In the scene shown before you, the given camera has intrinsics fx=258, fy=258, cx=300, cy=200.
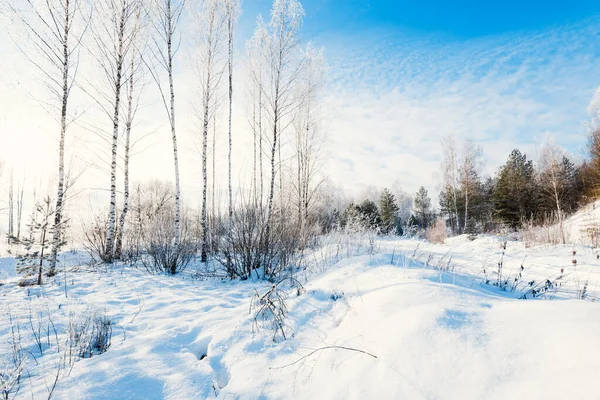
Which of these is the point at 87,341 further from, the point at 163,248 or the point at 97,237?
the point at 97,237

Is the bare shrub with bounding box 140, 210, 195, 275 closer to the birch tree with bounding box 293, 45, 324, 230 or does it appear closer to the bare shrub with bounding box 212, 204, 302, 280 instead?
the bare shrub with bounding box 212, 204, 302, 280

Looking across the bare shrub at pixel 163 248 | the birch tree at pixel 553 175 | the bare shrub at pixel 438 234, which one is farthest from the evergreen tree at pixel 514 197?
the bare shrub at pixel 163 248

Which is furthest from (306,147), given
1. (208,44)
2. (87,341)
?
(87,341)

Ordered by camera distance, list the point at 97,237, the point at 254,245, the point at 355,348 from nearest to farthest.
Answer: the point at 355,348 < the point at 254,245 < the point at 97,237

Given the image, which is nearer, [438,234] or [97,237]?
[97,237]

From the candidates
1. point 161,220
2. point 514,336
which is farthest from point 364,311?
point 161,220

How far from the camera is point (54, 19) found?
6.16 meters

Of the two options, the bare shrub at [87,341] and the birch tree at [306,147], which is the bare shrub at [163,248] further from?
the birch tree at [306,147]

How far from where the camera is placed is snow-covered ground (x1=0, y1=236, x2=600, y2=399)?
1151mm

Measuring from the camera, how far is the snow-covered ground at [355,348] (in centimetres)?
115

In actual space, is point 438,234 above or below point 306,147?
A: below

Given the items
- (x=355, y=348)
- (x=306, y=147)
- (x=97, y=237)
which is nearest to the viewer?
(x=355, y=348)

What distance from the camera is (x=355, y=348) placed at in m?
1.71

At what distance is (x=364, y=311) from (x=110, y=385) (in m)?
1.84
